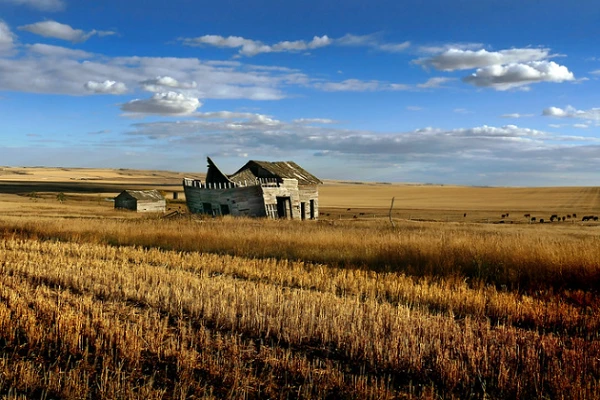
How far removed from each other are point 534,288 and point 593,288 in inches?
43.7

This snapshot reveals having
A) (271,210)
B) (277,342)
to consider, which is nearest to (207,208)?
(271,210)

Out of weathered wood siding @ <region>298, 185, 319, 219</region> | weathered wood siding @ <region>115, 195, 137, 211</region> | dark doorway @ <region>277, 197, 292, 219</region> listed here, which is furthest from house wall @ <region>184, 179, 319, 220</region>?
weathered wood siding @ <region>115, 195, 137, 211</region>

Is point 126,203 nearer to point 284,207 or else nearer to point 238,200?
point 284,207

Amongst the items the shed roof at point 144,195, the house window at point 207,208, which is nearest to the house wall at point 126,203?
the shed roof at point 144,195

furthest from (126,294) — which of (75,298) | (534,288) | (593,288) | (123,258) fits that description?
(593,288)

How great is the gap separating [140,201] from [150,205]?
166cm

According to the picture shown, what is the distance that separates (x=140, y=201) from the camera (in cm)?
6084

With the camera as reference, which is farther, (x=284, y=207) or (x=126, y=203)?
(x=126, y=203)

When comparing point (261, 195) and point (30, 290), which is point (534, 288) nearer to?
point (30, 290)

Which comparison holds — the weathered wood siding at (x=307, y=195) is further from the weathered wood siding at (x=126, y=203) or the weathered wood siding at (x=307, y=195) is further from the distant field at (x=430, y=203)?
the weathered wood siding at (x=126, y=203)

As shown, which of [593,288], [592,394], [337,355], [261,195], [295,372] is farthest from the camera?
[261,195]

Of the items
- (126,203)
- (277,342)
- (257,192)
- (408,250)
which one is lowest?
(126,203)

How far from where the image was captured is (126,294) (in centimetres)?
928

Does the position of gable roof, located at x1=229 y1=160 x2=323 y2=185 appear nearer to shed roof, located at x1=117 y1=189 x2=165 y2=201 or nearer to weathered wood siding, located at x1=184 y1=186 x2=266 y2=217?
weathered wood siding, located at x1=184 y1=186 x2=266 y2=217
